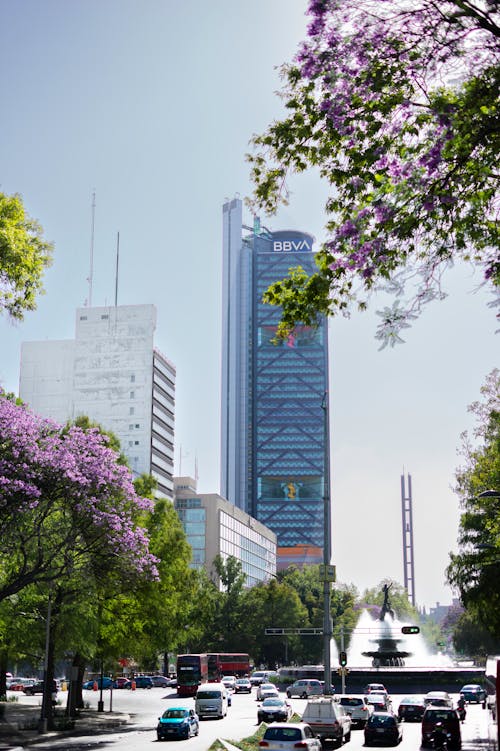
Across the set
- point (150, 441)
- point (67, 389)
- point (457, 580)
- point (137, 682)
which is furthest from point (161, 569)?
point (67, 389)

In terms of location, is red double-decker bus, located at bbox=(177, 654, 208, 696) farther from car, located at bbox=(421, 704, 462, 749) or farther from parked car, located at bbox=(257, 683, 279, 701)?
car, located at bbox=(421, 704, 462, 749)

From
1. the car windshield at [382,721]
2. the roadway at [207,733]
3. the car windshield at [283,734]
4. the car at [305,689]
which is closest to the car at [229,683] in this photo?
the car at [305,689]

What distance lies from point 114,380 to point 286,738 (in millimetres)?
140575

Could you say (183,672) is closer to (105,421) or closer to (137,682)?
(137,682)

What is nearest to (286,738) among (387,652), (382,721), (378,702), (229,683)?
(382,721)

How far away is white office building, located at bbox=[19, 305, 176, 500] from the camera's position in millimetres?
161000

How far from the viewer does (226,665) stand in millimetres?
92562

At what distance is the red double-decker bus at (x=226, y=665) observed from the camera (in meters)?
81.6

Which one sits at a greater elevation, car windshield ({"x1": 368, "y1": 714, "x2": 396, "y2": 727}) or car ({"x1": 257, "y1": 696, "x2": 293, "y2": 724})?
car windshield ({"x1": 368, "y1": 714, "x2": 396, "y2": 727})

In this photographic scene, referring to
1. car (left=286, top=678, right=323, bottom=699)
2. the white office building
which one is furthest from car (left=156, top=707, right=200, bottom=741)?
the white office building

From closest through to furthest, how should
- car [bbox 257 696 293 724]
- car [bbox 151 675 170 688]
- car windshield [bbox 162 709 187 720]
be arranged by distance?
car windshield [bbox 162 709 187 720], car [bbox 257 696 293 724], car [bbox 151 675 170 688]

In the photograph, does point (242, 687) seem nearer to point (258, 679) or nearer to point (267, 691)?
point (258, 679)

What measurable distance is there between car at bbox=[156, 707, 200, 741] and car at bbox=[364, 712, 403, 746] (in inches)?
301

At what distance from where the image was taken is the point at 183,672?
7438 cm
